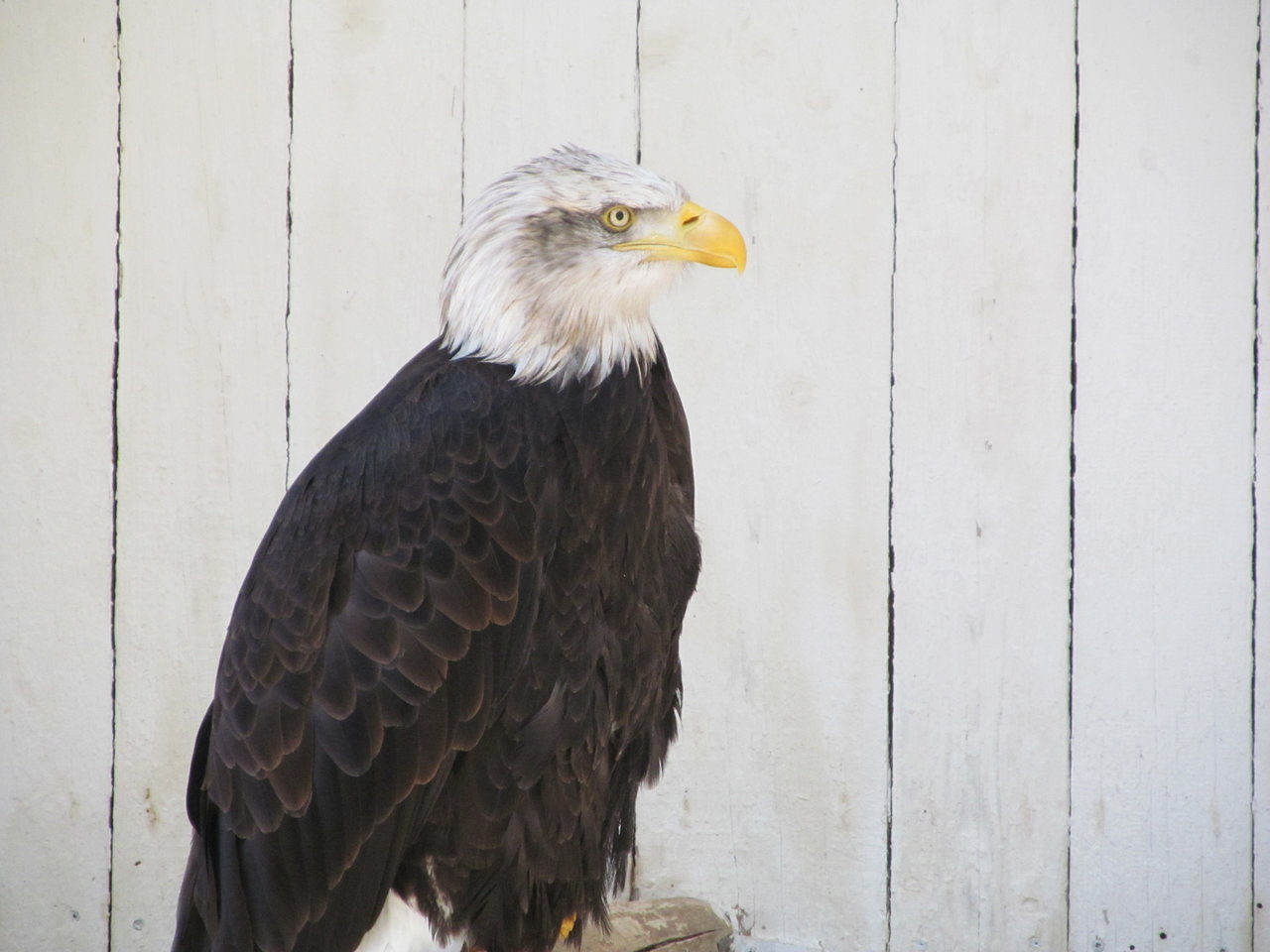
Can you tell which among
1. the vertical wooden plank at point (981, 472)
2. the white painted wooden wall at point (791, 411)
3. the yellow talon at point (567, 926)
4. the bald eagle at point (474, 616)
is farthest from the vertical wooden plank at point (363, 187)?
the yellow talon at point (567, 926)

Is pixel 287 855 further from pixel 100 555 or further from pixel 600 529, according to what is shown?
pixel 100 555

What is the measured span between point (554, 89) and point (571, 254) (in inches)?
33.8

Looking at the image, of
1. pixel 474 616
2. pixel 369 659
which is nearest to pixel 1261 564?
pixel 474 616

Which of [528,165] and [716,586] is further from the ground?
[528,165]

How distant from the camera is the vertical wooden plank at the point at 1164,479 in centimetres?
285

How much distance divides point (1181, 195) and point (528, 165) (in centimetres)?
139

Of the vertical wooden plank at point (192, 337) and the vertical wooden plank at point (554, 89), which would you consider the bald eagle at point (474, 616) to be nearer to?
the vertical wooden plank at point (554, 89)

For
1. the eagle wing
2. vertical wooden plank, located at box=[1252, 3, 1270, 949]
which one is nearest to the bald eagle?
the eagle wing

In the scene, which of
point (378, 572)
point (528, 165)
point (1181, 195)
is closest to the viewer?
point (378, 572)

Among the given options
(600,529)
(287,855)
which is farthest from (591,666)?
(287,855)

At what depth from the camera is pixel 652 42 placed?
2.93 metres

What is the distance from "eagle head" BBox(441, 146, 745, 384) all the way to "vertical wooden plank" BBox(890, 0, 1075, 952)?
0.84m

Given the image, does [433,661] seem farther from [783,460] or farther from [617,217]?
[783,460]

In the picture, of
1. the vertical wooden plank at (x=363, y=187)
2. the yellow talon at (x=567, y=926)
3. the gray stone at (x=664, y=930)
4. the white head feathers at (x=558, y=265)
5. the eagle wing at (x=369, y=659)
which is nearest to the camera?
the eagle wing at (x=369, y=659)
